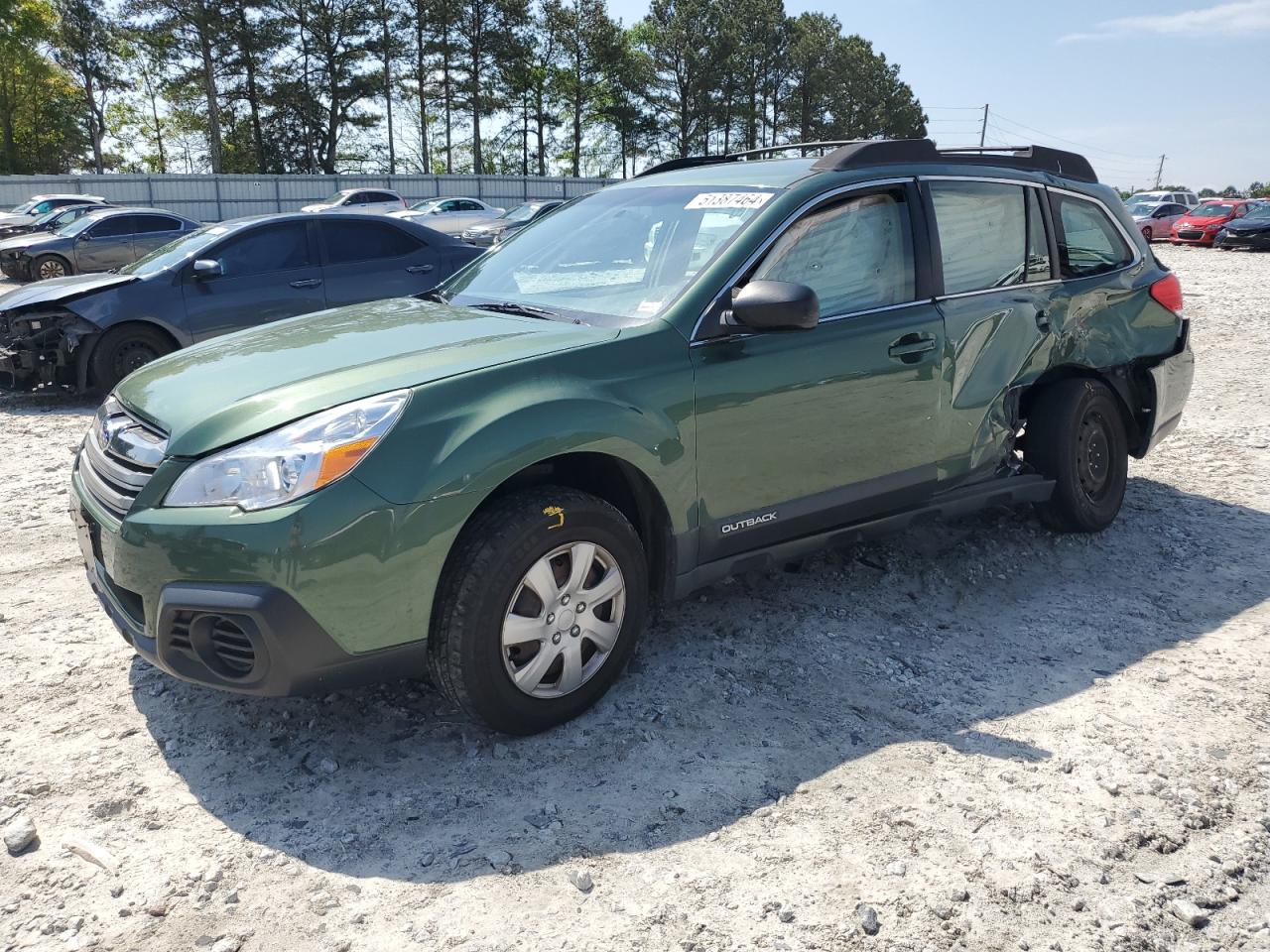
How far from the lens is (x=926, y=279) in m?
4.10

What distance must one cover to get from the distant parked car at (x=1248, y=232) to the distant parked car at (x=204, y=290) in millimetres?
26757

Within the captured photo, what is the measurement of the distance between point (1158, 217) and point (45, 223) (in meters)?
32.8

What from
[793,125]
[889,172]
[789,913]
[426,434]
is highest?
[793,125]

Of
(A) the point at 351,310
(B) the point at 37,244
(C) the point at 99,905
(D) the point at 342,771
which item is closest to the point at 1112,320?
(A) the point at 351,310

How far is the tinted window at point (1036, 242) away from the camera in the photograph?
15.1ft

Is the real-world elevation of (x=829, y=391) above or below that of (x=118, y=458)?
above

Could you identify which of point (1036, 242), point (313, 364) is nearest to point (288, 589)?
point (313, 364)

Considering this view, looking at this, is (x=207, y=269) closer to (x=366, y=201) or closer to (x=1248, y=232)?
(x=366, y=201)

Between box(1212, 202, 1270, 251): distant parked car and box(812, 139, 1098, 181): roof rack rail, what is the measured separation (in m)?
27.9

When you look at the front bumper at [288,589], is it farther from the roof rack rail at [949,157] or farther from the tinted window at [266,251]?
the tinted window at [266,251]

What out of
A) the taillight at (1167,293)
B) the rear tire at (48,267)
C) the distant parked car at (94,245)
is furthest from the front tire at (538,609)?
the rear tire at (48,267)

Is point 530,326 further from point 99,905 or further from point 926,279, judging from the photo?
point 99,905

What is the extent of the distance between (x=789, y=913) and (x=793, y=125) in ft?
238

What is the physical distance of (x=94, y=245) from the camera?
61.8 ft
